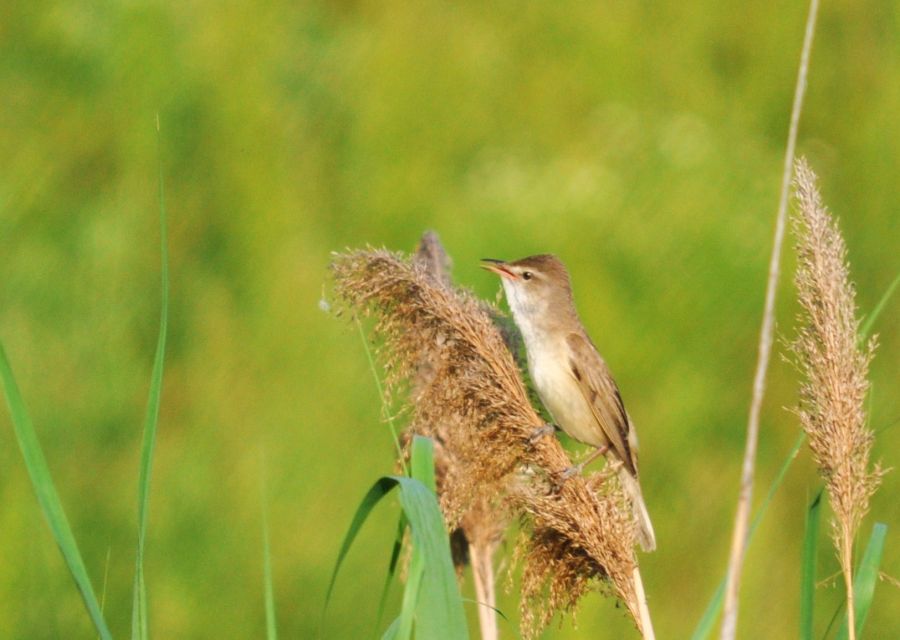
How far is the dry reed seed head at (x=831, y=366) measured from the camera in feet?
6.34

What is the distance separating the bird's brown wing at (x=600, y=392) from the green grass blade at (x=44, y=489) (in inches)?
58.9

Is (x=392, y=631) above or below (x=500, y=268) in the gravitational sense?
below

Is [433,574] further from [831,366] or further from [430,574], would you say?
[831,366]

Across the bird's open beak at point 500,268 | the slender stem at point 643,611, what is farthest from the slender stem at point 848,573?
the bird's open beak at point 500,268

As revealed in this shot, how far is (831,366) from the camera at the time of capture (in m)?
1.94

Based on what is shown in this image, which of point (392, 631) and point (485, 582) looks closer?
point (392, 631)

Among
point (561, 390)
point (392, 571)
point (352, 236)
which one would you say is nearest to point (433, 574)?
point (392, 571)

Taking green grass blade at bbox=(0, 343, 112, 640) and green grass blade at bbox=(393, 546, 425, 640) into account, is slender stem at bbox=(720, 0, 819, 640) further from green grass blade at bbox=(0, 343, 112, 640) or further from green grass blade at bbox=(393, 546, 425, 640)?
green grass blade at bbox=(0, 343, 112, 640)

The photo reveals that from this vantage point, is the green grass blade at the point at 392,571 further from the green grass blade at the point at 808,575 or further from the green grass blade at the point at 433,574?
the green grass blade at the point at 808,575

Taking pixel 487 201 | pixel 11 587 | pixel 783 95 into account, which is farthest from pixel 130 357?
pixel 783 95

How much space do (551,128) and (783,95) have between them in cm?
138

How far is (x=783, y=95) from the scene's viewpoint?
818 centimetres

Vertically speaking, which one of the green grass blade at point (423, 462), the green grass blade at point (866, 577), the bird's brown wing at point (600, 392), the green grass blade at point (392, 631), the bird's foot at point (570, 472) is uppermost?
the bird's brown wing at point (600, 392)

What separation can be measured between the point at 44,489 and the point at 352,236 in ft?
17.5
